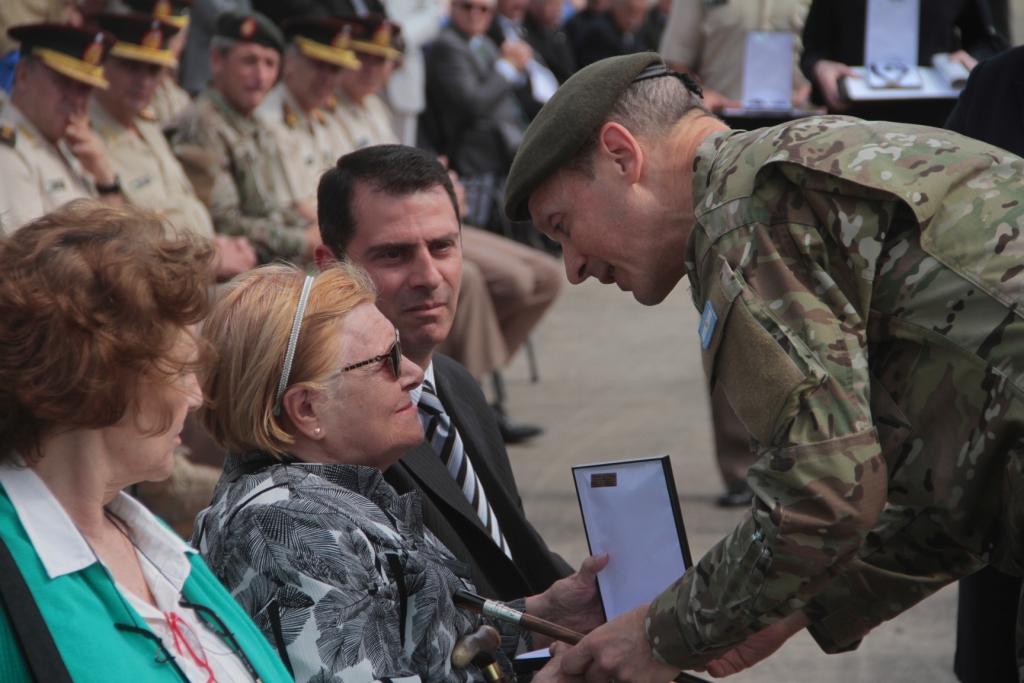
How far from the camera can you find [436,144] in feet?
36.3

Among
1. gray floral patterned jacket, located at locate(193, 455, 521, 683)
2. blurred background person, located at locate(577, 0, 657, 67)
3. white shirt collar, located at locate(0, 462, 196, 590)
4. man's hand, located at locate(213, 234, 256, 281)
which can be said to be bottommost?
blurred background person, located at locate(577, 0, 657, 67)

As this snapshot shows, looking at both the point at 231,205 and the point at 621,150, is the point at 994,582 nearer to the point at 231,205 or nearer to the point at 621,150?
the point at 621,150

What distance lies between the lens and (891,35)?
19.4ft

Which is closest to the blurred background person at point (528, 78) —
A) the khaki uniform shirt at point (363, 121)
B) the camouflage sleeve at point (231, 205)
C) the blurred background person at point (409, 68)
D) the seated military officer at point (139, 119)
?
the blurred background person at point (409, 68)

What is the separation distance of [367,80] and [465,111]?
8.10ft

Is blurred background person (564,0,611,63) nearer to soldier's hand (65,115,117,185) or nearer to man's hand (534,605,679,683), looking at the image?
soldier's hand (65,115,117,185)

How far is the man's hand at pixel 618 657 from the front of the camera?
2.41 metres

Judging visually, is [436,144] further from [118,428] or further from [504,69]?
[118,428]

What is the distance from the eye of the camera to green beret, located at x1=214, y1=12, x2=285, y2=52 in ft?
23.4

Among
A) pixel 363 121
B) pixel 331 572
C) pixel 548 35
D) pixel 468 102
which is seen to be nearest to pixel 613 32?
pixel 548 35

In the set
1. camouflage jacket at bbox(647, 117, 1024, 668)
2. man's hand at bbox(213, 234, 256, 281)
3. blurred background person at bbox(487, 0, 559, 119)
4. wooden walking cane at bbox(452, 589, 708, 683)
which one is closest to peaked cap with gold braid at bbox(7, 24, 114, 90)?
man's hand at bbox(213, 234, 256, 281)

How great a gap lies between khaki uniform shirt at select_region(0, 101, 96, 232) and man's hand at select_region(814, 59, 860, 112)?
2875mm

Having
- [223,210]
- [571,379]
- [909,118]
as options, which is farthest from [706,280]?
[571,379]

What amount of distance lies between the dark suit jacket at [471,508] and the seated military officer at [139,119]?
2.98 metres
